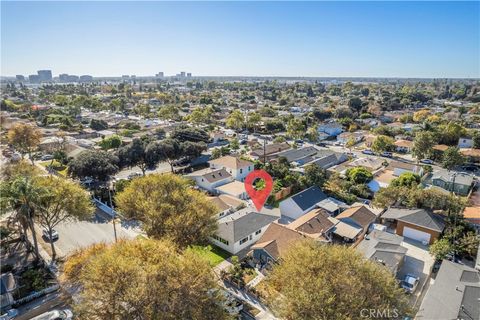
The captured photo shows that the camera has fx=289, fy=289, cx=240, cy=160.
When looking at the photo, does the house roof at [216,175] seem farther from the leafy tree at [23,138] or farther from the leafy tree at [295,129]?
the leafy tree at [23,138]

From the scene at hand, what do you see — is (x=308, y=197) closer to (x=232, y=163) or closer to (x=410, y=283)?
(x=410, y=283)

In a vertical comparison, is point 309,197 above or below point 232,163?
below

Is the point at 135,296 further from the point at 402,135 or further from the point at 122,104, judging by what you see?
the point at 122,104

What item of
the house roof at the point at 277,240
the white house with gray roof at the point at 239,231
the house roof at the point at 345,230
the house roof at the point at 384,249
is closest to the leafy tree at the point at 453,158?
the house roof at the point at 384,249

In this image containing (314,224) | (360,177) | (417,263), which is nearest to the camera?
(417,263)

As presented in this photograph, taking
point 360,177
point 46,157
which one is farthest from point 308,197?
point 46,157

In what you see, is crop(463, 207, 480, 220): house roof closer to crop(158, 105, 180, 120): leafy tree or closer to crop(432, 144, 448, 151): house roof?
crop(432, 144, 448, 151): house roof

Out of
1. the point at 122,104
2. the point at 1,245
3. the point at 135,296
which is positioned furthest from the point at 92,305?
the point at 122,104
